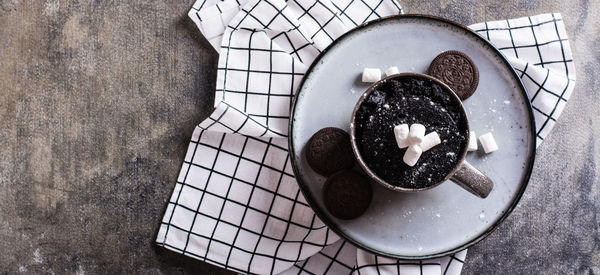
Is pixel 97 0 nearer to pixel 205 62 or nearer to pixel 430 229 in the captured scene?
pixel 205 62

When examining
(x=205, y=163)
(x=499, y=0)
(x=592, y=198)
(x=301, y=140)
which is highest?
(x=499, y=0)

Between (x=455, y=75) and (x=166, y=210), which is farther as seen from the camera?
(x=166, y=210)

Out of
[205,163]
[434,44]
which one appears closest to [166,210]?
[205,163]

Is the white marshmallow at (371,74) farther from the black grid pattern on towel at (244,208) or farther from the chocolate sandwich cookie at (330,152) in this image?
the black grid pattern on towel at (244,208)

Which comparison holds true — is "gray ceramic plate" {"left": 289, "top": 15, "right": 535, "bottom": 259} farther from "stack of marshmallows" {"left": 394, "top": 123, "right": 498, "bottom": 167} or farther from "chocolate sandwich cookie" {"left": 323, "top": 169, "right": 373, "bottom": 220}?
"stack of marshmallows" {"left": 394, "top": 123, "right": 498, "bottom": 167}

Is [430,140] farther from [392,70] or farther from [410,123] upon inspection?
[392,70]

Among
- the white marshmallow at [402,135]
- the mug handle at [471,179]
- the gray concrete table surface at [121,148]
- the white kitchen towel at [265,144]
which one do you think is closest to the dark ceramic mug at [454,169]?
the mug handle at [471,179]

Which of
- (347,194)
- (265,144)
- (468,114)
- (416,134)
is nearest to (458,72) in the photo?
(468,114)
